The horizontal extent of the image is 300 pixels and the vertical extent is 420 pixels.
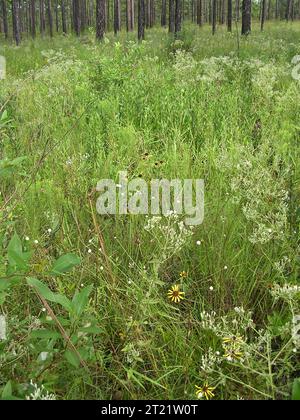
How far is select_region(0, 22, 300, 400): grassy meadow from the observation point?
1647mm

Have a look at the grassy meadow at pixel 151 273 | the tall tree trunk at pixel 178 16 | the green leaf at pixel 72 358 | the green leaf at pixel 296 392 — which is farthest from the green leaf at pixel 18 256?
the tall tree trunk at pixel 178 16

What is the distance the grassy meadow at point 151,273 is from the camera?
64.9 inches

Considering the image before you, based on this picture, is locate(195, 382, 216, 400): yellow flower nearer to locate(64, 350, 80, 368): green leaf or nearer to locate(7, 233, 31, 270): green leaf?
locate(64, 350, 80, 368): green leaf

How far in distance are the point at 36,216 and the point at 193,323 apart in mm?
1388

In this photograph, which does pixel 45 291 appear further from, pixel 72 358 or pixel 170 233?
pixel 170 233

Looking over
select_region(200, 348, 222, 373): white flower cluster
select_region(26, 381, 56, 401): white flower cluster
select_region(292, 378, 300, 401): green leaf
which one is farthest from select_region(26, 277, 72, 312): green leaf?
select_region(292, 378, 300, 401): green leaf

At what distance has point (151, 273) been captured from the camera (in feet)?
7.45

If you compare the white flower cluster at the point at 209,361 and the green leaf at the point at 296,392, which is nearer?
the green leaf at the point at 296,392

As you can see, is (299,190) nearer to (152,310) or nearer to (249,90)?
(152,310)

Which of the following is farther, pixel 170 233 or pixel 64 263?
pixel 170 233

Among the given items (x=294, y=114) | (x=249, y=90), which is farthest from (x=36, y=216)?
(x=249, y=90)

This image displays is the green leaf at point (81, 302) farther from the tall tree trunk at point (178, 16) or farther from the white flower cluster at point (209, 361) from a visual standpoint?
the tall tree trunk at point (178, 16)

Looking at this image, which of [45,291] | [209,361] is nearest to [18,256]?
[45,291]

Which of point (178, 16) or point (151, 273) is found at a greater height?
point (178, 16)
